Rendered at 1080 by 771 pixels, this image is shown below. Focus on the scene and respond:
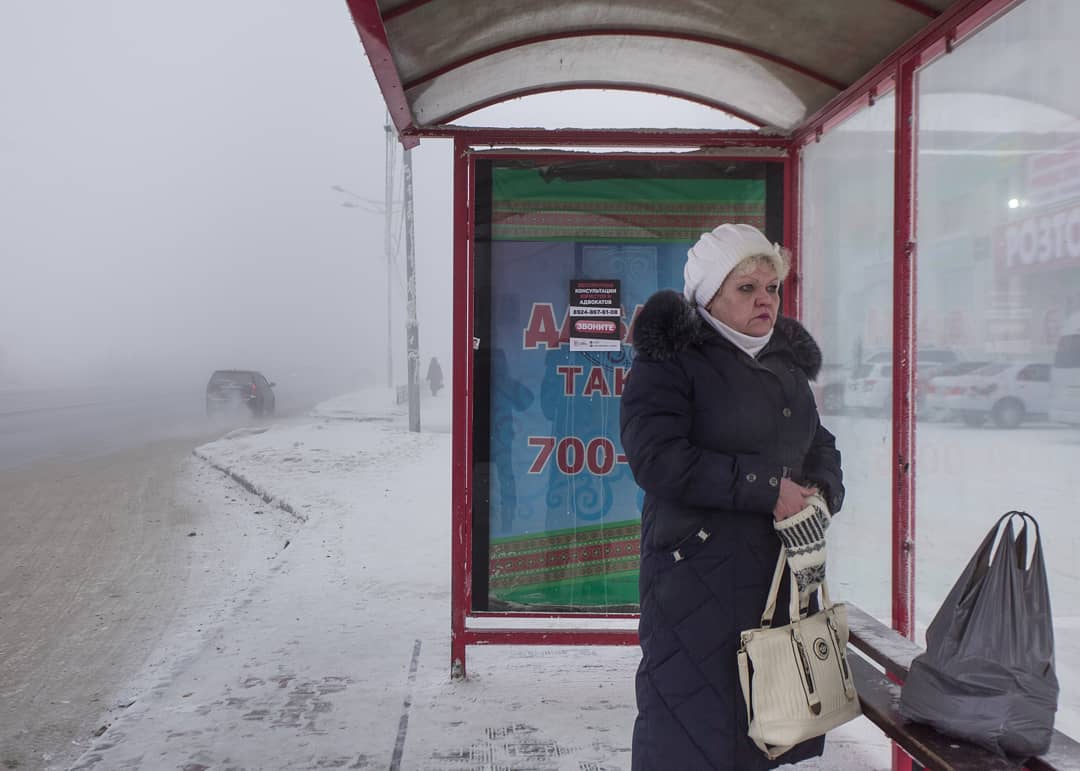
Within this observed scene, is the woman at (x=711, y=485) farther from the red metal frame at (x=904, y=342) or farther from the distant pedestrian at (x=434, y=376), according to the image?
the distant pedestrian at (x=434, y=376)

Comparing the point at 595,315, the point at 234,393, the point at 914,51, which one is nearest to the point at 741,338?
the point at 914,51

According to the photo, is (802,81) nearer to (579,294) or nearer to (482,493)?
(579,294)

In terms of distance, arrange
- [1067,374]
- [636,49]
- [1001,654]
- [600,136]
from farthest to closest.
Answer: [600,136]
[636,49]
[1067,374]
[1001,654]

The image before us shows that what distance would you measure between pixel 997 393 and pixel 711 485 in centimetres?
225

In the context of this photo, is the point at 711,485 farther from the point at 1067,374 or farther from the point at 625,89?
the point at 625,89

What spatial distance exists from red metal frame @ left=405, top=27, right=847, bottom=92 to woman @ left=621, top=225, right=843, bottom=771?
1699 millimetres

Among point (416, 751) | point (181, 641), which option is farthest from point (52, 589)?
point (416, 751)

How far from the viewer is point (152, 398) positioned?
32.2 meters

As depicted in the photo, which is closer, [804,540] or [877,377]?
[804,540]

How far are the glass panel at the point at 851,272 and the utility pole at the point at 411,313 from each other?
12.6 metres

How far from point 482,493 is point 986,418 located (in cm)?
237

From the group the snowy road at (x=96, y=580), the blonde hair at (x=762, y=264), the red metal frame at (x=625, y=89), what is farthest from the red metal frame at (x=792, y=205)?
the snowy road at (x=96, y=580)

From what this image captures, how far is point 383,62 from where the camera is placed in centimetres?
318

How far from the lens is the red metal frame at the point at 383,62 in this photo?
9.02 ft
